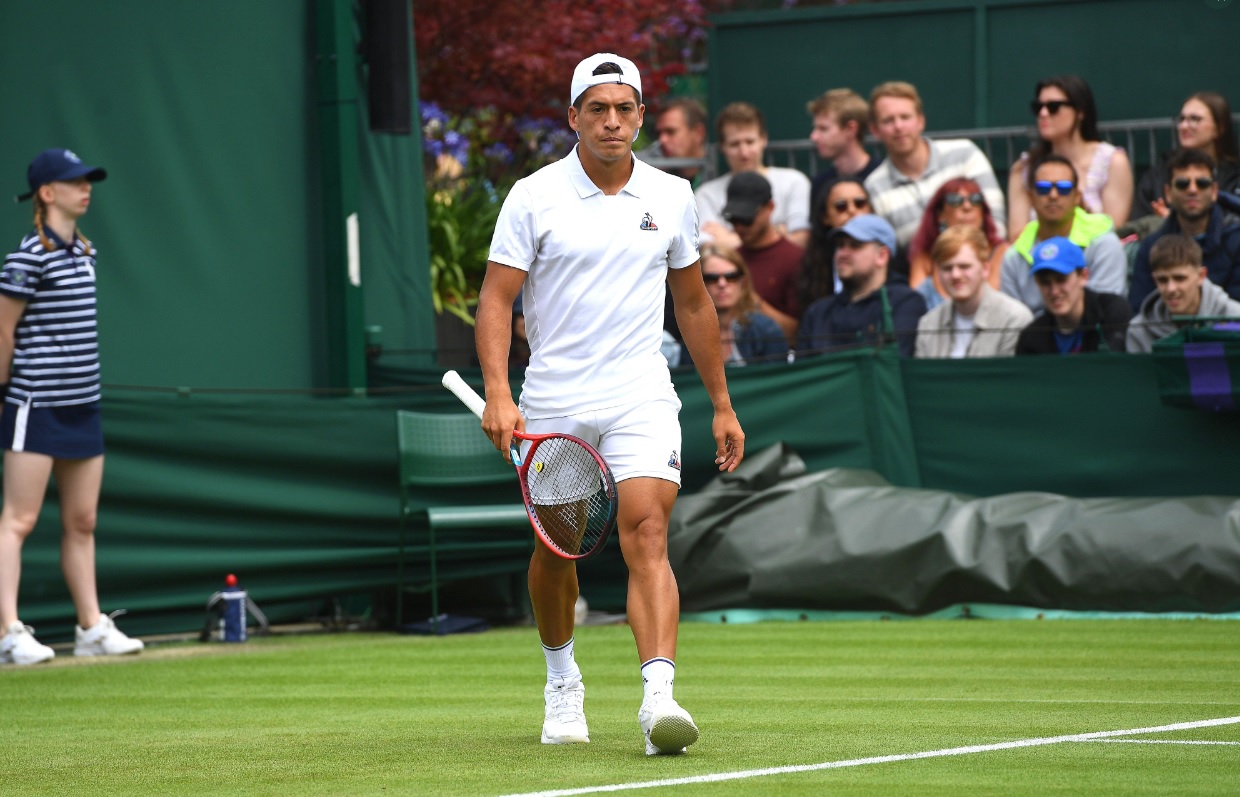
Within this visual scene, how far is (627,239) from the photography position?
21.3ft

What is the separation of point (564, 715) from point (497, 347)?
4.00 ft

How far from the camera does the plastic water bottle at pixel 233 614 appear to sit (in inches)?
438

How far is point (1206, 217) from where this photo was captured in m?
12.0

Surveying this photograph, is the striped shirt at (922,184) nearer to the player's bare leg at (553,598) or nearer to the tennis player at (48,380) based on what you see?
the tennis player at (48,380)

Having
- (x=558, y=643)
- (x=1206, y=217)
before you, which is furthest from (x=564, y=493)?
(x=1206, y=217)

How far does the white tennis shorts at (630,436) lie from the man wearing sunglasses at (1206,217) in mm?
6243

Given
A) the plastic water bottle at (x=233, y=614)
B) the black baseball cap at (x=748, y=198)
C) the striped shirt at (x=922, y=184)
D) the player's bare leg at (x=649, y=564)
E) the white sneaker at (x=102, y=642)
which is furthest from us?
the striped shirt at (x=922, y=184)

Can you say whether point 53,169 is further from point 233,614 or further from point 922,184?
point 922,184

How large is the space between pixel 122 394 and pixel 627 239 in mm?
5687

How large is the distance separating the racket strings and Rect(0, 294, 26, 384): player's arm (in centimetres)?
452

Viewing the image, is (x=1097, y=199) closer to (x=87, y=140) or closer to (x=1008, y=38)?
(x=1008, y=38)

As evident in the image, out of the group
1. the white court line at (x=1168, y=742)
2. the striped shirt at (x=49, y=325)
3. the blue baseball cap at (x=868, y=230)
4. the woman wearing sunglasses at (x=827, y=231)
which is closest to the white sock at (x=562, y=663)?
the white court line at (x=1168, y=742)

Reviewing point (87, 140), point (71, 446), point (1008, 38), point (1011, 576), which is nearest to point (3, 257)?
point (87, 140)

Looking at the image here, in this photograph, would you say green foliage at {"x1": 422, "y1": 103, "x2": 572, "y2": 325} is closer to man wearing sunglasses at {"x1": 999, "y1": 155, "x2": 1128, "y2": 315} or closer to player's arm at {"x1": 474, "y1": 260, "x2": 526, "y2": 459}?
man wearing sunglasses at {"x1": 999, "y1": 155, "x2": 1128, "y2": 315}
